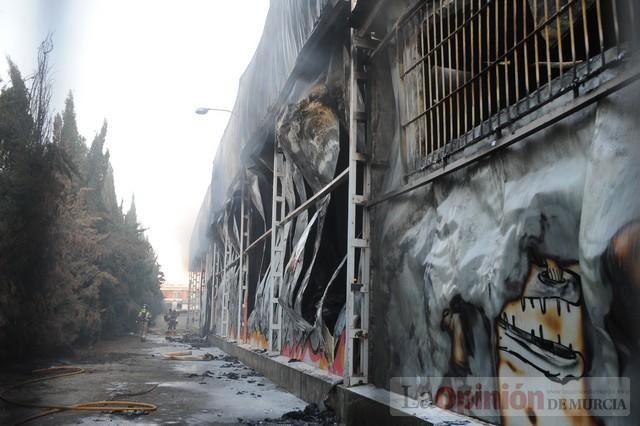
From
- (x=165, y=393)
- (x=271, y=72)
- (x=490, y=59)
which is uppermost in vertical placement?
(x=271, y=72)

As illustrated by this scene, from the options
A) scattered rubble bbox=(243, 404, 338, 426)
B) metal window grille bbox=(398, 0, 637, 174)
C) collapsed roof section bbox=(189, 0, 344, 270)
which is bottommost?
scattered rubble bbox=(243, 404, 338, 426)

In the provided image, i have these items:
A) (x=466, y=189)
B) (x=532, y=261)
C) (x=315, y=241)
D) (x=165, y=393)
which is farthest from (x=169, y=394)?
(x=532, y=261)

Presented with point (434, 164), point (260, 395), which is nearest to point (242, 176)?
point (260, 395)

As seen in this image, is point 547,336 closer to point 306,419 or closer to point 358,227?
point 358,227

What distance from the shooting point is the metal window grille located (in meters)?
3.22

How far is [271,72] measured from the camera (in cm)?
998

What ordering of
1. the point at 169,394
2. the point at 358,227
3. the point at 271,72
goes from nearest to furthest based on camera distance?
the point at 358,227
the point at 169,394
the point at 271,72

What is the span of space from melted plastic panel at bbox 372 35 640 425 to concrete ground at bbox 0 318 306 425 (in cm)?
233

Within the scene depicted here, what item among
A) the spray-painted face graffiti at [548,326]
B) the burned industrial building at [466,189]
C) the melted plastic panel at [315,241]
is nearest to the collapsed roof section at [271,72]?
the burned industrial building at [466,189]

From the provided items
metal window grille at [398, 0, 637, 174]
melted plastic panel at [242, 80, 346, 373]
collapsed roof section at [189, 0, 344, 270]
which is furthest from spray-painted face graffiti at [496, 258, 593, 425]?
collapsed roof section at [189, 0, 344, 270]

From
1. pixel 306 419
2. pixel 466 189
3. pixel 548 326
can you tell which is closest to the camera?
pixel 548 326

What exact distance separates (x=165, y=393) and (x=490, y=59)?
655cm

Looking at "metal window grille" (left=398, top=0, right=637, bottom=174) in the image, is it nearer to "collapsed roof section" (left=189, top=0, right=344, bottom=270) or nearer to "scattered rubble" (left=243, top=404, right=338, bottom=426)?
"collapsed roof section" (left=189, top=0, right=344, bottom=270)

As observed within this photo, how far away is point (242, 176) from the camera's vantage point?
1448 centimetres
